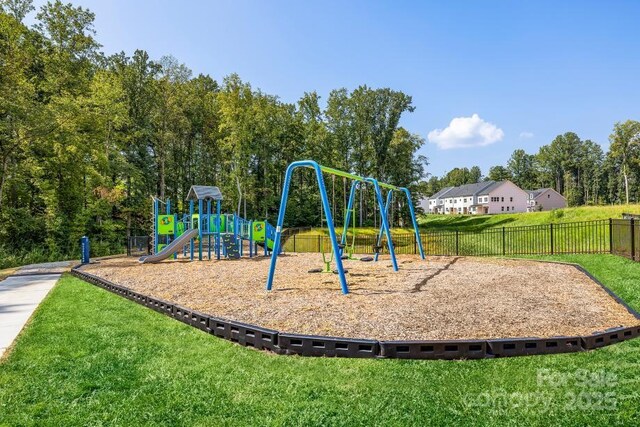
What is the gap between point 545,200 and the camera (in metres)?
64.7

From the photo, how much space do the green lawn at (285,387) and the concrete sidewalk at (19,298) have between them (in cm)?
99

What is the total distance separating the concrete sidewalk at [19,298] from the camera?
18.3 feet

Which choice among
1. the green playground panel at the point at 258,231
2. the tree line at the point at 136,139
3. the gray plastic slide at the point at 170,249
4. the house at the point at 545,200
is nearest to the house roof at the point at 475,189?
the house at the point at 545,200

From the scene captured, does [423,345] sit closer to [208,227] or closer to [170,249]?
[170,249]

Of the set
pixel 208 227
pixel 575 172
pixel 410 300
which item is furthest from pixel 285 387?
pixel 575 172

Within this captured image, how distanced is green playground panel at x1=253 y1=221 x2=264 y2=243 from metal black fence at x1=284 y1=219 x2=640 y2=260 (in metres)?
2.80

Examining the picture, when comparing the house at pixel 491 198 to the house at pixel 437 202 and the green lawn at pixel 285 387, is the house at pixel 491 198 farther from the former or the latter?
the green lawn at pixel 285 387

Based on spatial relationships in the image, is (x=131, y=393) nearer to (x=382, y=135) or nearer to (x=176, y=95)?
(x=176, y=95)

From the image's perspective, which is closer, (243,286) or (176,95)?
(243,286)

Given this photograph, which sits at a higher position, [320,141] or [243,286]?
[320,141]

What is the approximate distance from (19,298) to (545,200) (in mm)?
72099

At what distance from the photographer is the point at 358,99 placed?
3750 cm

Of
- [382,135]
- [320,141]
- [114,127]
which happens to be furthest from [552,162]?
[114,127]

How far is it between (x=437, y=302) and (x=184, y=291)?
518cm
